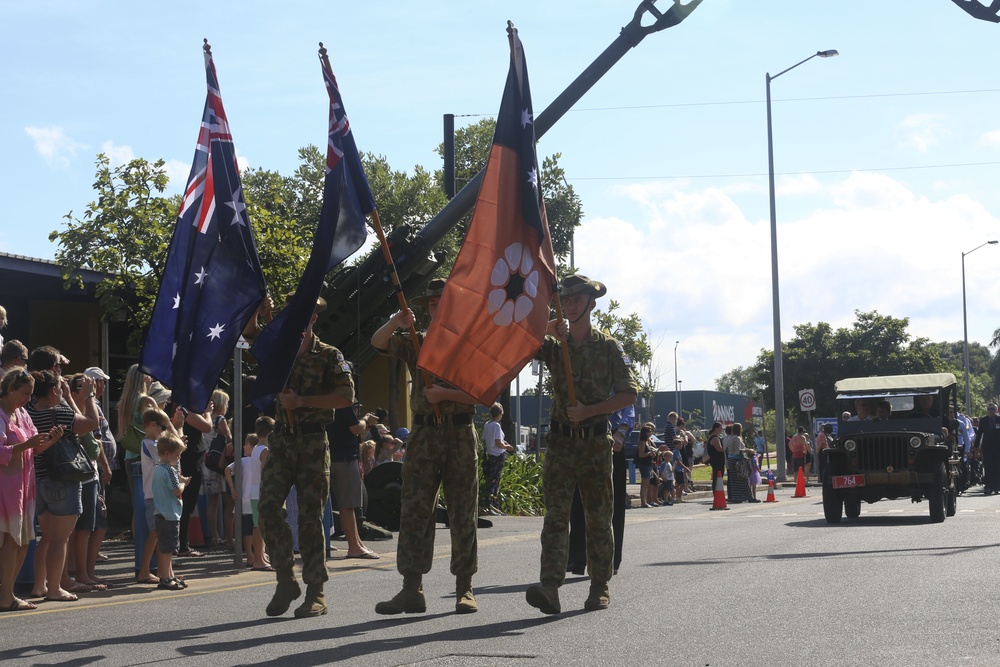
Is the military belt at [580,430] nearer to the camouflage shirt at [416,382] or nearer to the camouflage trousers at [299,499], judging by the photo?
the camouflage shirt at [416,382]

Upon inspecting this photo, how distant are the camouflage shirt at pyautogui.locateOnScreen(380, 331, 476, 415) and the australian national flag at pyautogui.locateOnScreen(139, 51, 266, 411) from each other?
3.21 ft

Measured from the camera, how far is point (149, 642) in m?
7.43

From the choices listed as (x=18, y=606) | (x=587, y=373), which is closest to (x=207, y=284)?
(x=587, y=373)

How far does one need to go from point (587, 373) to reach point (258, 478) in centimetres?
503

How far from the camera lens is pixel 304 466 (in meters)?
8.38

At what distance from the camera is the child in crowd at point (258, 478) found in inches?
475

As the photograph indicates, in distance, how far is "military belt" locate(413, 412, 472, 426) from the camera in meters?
8.27

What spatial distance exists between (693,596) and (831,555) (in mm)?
3908

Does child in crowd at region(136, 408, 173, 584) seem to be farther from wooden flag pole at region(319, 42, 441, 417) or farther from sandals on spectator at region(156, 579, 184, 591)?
wooden flag pole at region(319, 42, 441, 417)

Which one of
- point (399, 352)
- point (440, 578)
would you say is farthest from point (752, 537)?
point (399, 352)

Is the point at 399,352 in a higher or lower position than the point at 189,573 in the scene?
higher

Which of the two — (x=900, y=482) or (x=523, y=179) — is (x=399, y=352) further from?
(x=900, y=482)

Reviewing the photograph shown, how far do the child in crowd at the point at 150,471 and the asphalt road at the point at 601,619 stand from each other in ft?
0.66

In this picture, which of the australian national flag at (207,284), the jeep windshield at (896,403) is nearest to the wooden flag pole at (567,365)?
the australian national flag at (207,284)
